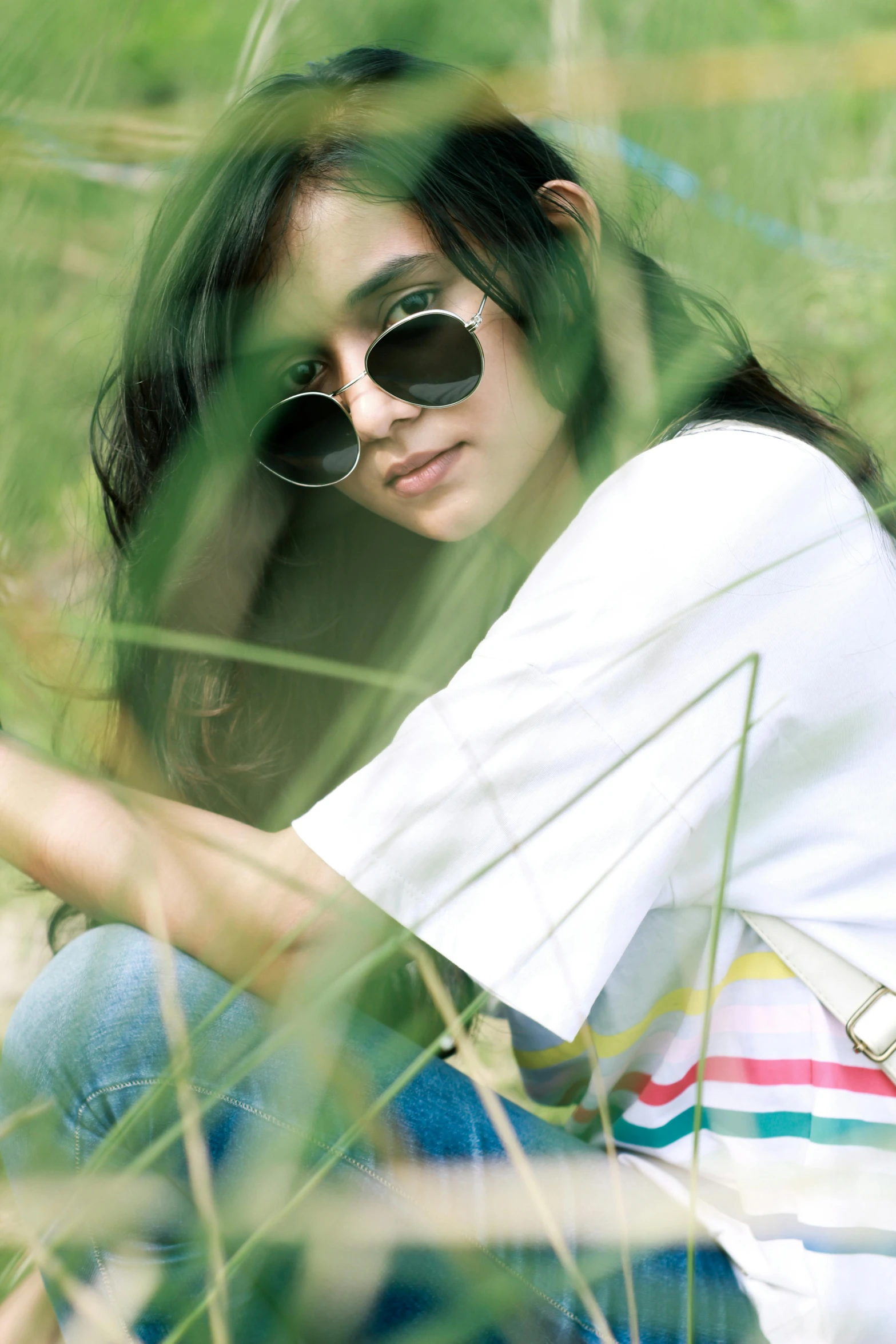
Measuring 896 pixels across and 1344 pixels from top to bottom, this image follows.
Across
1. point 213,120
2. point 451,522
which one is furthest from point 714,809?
point 213,120

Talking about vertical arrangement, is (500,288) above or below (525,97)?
below

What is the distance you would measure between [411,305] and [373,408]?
8 cm

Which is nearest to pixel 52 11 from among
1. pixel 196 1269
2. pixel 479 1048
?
pixel 196 1269

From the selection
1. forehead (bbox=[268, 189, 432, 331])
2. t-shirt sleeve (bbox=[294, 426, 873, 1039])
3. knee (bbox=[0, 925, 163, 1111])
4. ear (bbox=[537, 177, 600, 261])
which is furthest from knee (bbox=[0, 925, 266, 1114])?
ear (bbox=[537, 177, 600, 261])

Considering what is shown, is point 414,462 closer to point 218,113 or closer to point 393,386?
point 393,386

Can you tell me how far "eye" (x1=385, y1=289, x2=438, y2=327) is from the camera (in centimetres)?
79

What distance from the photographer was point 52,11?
2.41 ft

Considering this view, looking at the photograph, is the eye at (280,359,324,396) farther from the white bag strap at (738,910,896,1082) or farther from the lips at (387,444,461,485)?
the white bag strap at (738,910,896,1082)

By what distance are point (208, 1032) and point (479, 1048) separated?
2.32ft

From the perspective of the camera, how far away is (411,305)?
0.79m

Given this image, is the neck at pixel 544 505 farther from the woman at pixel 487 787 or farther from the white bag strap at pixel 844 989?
the white bag strap at pixel 844 989

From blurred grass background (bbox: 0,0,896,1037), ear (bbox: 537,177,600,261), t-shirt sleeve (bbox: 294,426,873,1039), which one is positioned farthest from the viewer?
ear (bbox: 537,177,600,261)

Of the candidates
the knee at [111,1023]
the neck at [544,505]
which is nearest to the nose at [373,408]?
the neck at [544,505]

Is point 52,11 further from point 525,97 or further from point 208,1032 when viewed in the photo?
point 208,1032
